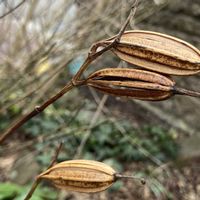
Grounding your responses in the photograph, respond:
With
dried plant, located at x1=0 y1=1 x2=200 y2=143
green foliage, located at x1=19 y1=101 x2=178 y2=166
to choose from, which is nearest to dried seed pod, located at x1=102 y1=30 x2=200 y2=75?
dried plant, located at x1=0 y1=1 x2=200 y2=143

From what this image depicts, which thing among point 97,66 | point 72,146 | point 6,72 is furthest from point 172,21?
point 6,72

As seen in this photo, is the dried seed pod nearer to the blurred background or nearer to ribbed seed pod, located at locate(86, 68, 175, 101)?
ribbed seed pod, located at locate(86, 68, 175, 101)

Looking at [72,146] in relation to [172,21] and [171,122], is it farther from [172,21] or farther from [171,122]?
[172,21]

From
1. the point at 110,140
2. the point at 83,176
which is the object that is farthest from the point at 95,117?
the point at 83,176

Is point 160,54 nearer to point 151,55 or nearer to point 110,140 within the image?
point 151,55

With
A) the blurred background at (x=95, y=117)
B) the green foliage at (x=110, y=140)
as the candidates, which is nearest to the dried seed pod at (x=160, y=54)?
the blurred background at (x=95, y=117)

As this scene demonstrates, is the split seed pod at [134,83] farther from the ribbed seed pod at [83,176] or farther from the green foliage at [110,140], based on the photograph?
the green foliage at [110,140]
